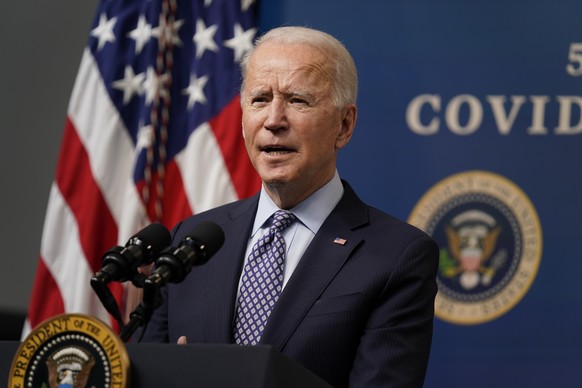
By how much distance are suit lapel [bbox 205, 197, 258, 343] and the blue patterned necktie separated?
24 millimetres

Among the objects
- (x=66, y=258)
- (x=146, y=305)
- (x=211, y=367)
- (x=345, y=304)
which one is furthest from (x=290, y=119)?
(x=66, y=258)

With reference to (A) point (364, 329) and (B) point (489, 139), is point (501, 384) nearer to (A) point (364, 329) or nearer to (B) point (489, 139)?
(B) point (489, 139)

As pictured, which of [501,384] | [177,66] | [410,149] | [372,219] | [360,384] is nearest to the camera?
[360,384]

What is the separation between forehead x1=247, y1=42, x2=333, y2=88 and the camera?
235 cm

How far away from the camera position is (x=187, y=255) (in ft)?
5.73

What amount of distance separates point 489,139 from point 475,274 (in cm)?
45

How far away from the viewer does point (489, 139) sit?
350 centimetres

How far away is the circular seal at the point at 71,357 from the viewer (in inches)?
62.9

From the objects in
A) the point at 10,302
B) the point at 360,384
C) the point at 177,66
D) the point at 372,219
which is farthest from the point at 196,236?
the point at 10,302

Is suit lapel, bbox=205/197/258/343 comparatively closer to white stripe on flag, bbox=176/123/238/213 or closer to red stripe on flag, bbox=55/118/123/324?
white stripe on flag, bbox=176/123/238/213

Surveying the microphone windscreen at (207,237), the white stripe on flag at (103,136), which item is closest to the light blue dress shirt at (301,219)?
the microphone windscreen at (207,237)

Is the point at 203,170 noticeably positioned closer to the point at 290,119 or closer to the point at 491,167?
the point at 491,167

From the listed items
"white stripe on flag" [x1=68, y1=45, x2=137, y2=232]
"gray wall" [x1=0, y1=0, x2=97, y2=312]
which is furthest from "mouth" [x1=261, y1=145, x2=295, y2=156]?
"gray wall" [x1=0, y1=0, x2=97, y2=312]

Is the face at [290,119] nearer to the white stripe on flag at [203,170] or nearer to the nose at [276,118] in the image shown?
the nose at [276,118]
